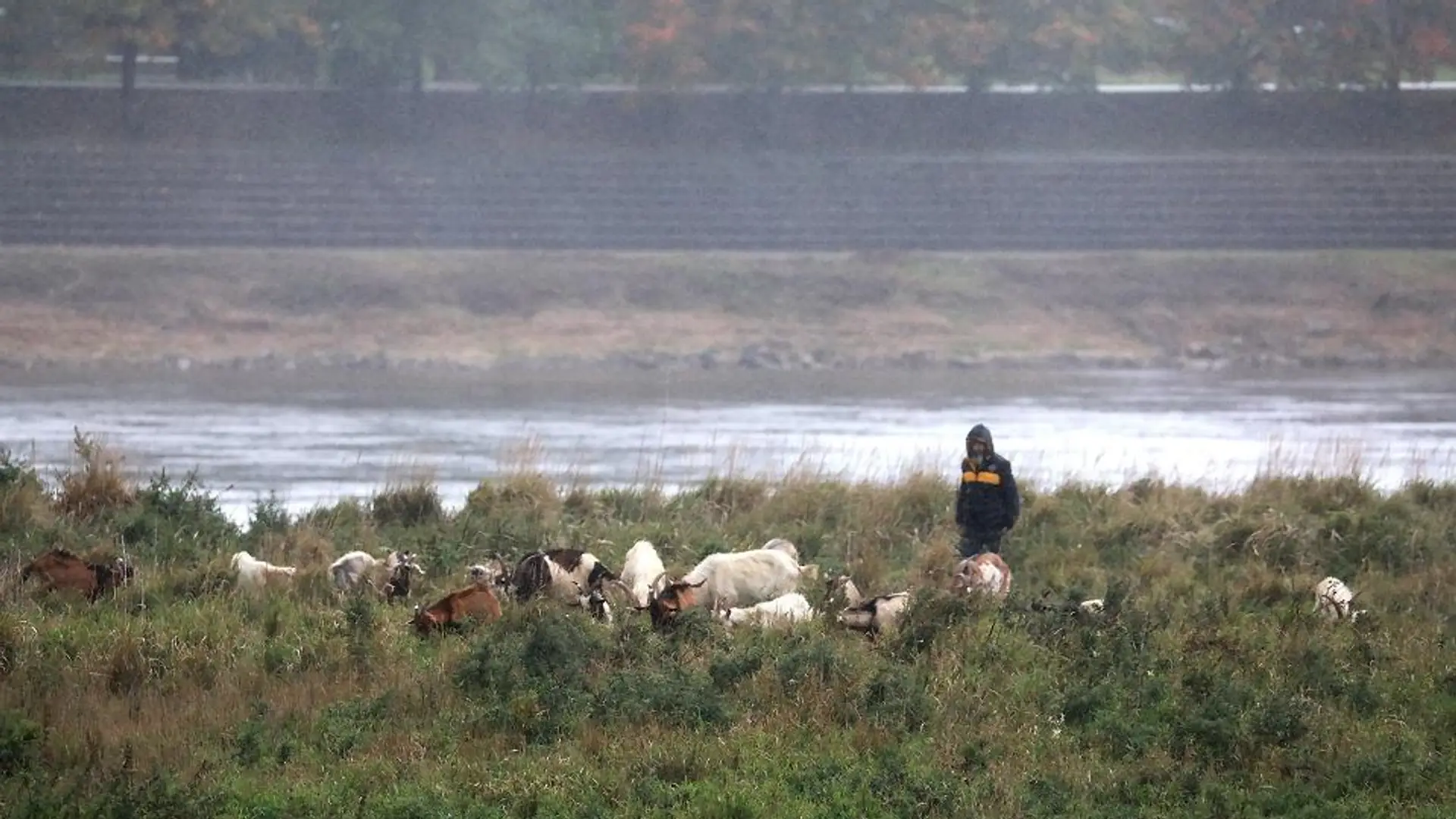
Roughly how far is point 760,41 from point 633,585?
1310 inches

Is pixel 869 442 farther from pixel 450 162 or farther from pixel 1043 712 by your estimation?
pixel 450 162

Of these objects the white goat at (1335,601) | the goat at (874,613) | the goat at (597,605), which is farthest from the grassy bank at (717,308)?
the goat at (874,613)

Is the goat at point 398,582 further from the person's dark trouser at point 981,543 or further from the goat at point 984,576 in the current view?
the person's dark trouser at point 981,543

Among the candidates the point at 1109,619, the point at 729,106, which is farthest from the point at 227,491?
the point at 729,106

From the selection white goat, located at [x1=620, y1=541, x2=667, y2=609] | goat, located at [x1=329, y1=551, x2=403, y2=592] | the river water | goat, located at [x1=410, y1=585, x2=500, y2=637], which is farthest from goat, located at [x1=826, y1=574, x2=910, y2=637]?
the river water

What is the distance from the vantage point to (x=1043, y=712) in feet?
30.0

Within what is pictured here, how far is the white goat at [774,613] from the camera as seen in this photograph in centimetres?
1093

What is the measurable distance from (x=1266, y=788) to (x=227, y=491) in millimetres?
12761

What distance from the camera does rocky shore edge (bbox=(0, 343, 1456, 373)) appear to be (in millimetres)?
34531

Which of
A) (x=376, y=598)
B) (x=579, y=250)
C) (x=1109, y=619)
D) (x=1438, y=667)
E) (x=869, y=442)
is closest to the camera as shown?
(x=1438, y=667)

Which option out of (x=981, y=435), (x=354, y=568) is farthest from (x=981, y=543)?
(x=354, y=568)

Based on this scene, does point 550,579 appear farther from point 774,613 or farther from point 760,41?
point 760,41

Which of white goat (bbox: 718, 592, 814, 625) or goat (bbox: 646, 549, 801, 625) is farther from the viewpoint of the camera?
goat (bbox: 646, 549, 801, 625)

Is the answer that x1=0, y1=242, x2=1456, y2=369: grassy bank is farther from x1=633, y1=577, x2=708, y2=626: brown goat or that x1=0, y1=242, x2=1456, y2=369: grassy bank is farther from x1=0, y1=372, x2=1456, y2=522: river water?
x1=633, y1=577, x2=708, y2=626: brown goat
